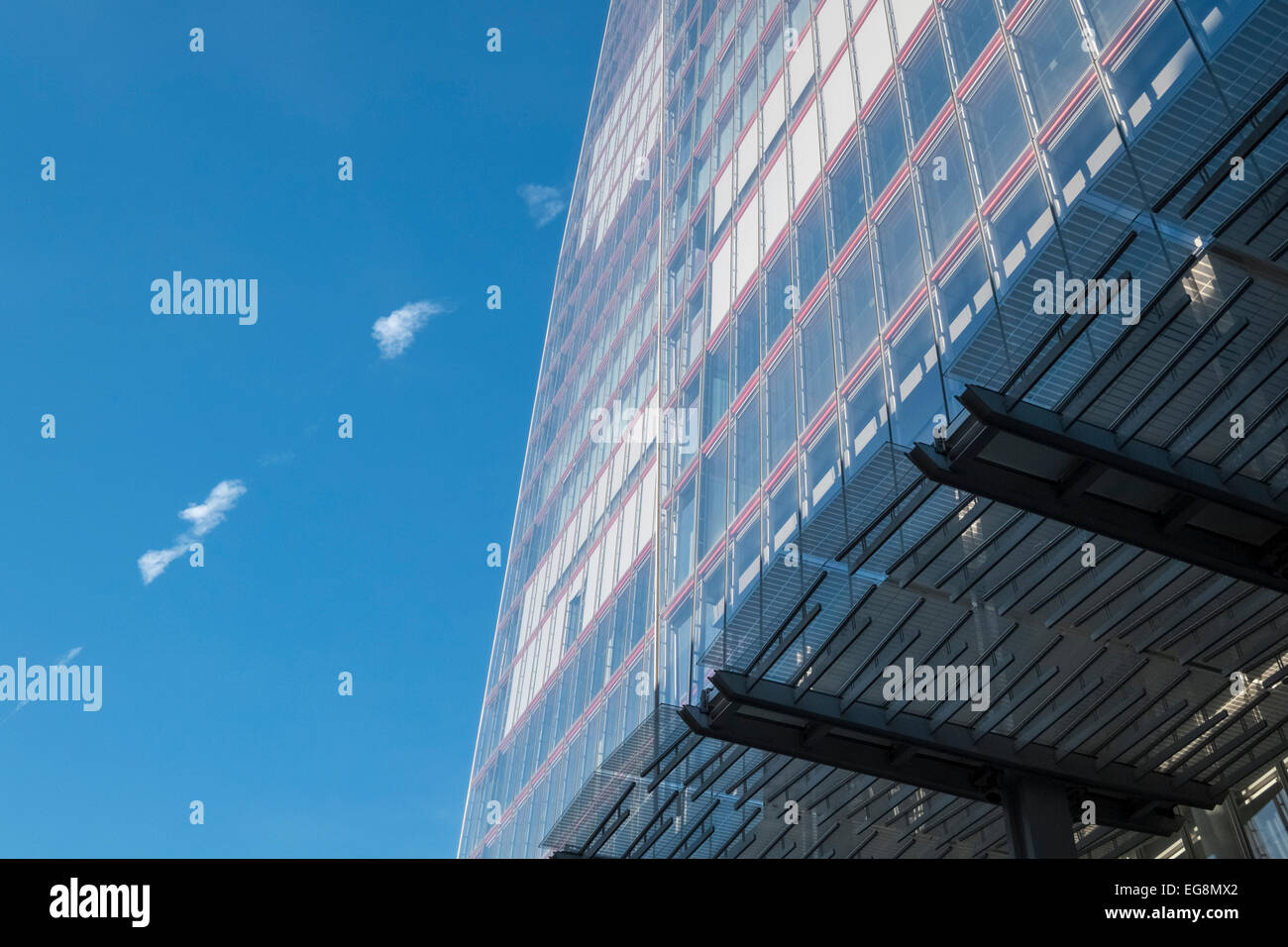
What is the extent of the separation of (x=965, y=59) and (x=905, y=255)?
270 centimetres

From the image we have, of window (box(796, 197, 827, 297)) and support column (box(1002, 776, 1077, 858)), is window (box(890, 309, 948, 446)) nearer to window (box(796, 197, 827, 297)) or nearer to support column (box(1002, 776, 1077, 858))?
window (box(796, 197, 827, 297))

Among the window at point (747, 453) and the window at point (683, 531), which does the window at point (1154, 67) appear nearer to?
the window at point (747, 453)

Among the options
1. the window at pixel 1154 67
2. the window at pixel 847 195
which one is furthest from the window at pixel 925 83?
the window at pixel 1154 67

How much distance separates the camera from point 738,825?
19.3 metres

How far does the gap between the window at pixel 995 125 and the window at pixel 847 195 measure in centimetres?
315

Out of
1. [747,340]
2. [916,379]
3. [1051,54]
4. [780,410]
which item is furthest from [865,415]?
[747,340]

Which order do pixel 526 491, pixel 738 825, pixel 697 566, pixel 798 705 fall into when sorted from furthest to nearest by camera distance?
pixel 526 491 → pixel 697 566 → pixel 738 825 → pixel 798 705

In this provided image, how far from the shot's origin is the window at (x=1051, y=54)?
1327cm

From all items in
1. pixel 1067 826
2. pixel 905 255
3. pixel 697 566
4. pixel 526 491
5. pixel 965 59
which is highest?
pixel 526 491

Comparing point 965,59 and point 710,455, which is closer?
point 965,59
